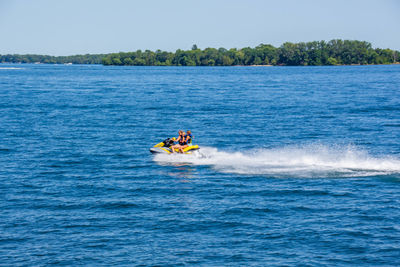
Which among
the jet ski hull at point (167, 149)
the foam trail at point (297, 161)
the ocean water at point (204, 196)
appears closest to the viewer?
the ocean water at point (204, 196)

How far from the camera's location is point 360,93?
296ft

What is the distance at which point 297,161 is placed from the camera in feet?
107

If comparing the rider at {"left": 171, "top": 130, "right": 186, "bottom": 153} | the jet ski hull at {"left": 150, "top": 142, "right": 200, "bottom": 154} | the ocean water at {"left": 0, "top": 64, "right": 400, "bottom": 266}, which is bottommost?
the ocean water at {"left": 0, "top": 64, "right": 400, "bottom": 266}

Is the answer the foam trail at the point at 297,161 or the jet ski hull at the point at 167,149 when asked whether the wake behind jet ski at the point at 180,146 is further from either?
the foam trail at the point at 297,161

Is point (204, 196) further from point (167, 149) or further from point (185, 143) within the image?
point (167, 149)

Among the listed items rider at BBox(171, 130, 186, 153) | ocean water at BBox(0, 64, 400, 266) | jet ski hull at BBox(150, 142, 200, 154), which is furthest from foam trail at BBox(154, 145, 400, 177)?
rider at BBox(171, 130, 186, 153)

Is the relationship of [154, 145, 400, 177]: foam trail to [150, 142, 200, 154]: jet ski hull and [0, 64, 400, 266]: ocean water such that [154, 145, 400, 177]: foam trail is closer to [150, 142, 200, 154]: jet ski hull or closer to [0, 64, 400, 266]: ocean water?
[0, 64, 400, 266]: ocean water

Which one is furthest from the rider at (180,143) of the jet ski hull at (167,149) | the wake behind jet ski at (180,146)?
the jet ski hull at (167,149)

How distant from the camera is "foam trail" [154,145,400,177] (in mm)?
29672

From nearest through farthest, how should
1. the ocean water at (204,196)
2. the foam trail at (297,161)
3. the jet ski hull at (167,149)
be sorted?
1. the ocean water at (204,196)
2. the foam trail at (297,161)
3. the jet ski hull at (167,149)

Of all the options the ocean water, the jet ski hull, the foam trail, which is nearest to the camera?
the ocean water

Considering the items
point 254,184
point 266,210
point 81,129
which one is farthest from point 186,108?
point 266,210

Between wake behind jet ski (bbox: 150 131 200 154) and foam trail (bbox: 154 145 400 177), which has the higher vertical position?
wake behind jet ski (bbox: 150 131 200 154)

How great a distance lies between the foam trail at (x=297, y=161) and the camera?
29.7 m
